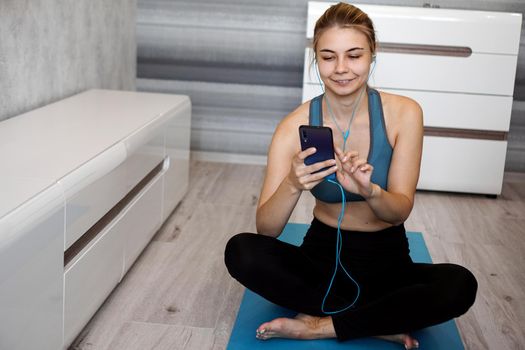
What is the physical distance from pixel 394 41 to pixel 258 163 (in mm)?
1071

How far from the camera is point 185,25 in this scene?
403 cm

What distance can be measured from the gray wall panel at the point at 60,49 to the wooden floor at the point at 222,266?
26.1 inches

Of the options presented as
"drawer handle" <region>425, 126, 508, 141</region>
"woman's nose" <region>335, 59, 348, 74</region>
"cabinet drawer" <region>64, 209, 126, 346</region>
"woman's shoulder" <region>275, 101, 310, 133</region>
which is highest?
"woman's nose" <region>335, 59, 348, 74</region>

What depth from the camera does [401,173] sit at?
2.01 meters

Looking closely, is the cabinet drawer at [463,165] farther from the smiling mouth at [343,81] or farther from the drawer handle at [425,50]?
the smiling mouth at [343,81]

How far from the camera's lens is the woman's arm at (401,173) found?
1903 millimetres

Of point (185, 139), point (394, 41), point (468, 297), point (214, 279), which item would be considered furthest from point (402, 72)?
point (468, 297)

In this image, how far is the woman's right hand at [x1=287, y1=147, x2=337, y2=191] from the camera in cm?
179

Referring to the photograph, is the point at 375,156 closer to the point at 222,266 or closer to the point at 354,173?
the point at 354,173

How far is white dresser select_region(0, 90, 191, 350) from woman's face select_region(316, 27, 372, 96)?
66 cm

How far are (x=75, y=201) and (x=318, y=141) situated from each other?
610 mm

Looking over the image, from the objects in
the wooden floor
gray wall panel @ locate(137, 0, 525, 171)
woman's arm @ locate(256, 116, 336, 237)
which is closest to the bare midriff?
woman's arm @ locate(256, 116, 336, 237)

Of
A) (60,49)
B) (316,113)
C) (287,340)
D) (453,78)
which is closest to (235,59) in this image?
(453,78)

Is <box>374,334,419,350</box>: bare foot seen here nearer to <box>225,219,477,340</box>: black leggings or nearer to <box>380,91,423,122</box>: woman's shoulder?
<box>225,219,477,340</box>: black leggings
